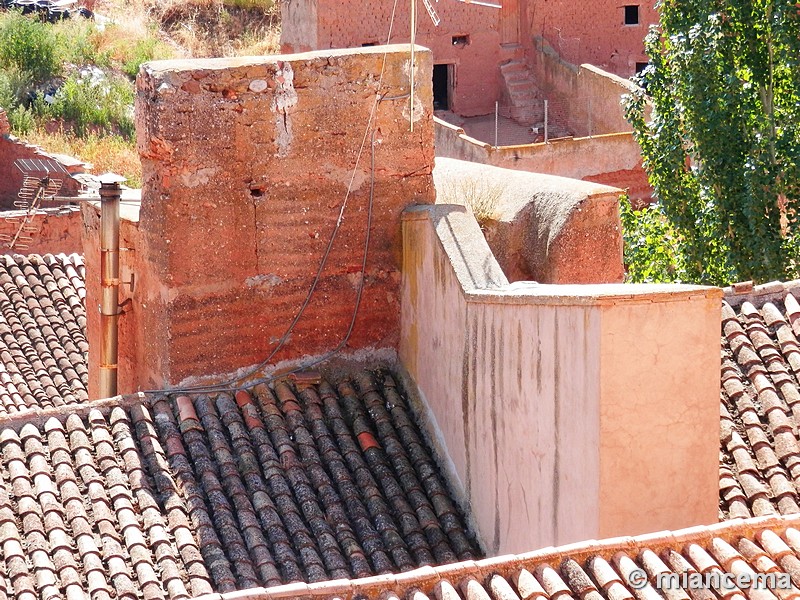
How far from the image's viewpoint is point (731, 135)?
15.7 metres

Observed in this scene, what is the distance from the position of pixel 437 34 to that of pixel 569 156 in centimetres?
516

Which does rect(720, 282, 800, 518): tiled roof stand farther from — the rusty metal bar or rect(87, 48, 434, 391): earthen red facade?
the rusty metal bar

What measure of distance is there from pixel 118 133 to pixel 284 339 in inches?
706

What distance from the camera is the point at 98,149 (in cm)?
2534

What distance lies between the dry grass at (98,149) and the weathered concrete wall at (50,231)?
159 inches

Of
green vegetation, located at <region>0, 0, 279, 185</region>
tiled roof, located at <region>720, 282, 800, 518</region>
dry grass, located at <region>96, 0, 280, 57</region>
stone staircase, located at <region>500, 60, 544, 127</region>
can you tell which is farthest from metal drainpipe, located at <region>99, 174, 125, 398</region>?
dry grass, located at <region>96, 0, 280, 57</region>

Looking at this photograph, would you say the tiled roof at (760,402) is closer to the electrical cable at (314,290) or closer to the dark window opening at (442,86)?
the electrical cable at (314,290)

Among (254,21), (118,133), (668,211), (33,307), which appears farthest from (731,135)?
(254,21)

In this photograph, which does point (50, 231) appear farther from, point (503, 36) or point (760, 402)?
point (760, 402)

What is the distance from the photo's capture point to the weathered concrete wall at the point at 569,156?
22.1 m

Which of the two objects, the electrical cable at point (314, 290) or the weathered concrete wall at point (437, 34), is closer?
the electrical cable at point (314, 290)

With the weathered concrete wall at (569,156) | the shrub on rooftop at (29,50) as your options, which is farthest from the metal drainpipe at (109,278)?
the shrub on rooftop at (29,50)

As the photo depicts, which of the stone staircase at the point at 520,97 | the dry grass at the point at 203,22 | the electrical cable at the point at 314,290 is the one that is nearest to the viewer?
the electrical cable at the point at 314,290

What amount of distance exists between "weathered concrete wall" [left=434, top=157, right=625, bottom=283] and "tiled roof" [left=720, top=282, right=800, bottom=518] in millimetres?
1434
